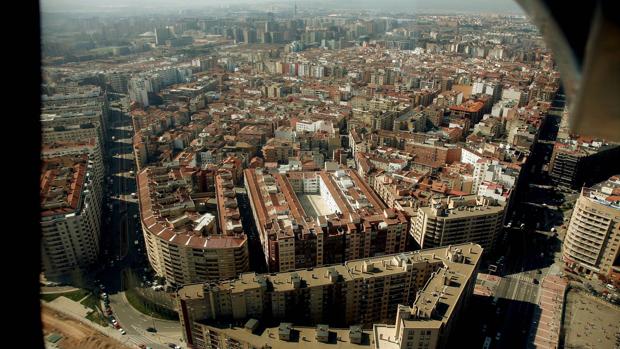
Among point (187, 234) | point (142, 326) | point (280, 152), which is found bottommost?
point (142, 326)

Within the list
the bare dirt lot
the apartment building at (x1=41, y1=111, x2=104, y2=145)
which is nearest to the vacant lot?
the bare dirt lot

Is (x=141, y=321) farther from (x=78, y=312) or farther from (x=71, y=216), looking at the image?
(x=71, y=216)

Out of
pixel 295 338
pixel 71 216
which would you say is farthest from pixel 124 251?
pixel 295 338

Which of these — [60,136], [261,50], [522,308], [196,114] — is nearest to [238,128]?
[196,114]

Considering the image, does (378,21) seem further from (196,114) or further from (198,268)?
(198,268)

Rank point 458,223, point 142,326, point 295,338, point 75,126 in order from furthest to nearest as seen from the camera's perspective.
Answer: point 75,126
point 458,223
point 142,326
point 295,338

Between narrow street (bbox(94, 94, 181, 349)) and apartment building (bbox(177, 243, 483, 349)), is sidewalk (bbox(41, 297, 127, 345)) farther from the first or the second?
apartment building (bbox(177, 243, 483, 349))
